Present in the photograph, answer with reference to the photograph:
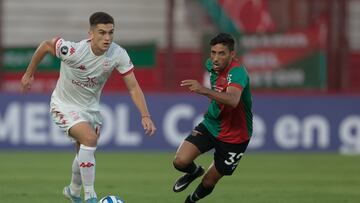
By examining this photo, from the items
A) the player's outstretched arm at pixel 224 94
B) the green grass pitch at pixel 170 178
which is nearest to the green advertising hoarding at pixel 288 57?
the green grass pitch at pixel 170 178

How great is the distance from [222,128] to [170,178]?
4511mm

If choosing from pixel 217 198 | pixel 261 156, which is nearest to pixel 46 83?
pixel 261 156

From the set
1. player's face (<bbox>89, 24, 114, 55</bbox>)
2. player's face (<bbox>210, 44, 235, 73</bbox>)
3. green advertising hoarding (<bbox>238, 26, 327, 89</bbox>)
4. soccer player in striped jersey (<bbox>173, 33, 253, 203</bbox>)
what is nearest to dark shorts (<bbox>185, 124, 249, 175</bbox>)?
soccer player in striped jersey (<bbox>173, 33, 253, 203</bbox>)

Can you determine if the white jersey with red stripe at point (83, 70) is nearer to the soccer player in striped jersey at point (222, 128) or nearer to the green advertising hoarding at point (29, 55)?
the soccer player in striped jersey at point (222, 128)

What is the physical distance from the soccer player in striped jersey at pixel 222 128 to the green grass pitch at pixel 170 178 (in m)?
0.89

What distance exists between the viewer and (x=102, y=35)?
10.9m

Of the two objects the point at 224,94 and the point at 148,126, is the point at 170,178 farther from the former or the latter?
the point at 224,94

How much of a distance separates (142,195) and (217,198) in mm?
961

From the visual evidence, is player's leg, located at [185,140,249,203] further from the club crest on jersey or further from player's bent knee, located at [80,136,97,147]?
the club crest on jersey

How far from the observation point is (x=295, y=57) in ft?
72.3

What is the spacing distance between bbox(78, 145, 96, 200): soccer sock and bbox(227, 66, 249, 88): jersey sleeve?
5.35 feet

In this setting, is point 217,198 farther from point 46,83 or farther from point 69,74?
point 46,83

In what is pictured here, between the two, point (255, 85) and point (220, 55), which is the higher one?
point (220, 55)

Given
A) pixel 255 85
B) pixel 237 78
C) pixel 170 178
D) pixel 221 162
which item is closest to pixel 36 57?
pixel 237 78
